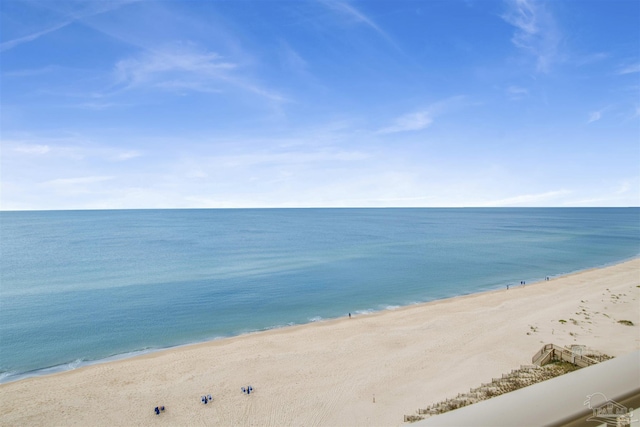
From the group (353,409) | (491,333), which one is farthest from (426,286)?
(353,409)

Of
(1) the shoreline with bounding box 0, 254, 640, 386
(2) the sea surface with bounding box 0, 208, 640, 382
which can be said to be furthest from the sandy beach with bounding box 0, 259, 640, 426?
(2) the sea surface with bounding box 0, 208, 640, 382

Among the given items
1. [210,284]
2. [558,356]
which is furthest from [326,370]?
[210,284]

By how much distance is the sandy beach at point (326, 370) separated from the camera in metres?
16.9

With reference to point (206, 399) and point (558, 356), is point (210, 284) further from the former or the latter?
point (558, 356)

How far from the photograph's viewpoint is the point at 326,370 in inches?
813

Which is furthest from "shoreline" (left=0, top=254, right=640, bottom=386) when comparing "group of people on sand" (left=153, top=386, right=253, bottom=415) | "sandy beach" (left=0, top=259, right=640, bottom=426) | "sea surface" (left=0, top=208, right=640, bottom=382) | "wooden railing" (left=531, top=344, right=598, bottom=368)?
"wooden railing" (left=531, top=344, right=598, bottom=368)

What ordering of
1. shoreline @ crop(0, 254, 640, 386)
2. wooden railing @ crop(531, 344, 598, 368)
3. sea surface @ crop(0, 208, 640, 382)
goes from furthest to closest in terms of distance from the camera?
sea surface @ crop(0, 208, 640, 382) < shoreline @ crop(0, 254, 640, 386) < wooden railing @ crop(531, 344, 598, 368)

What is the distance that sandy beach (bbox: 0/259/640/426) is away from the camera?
16.9 meters

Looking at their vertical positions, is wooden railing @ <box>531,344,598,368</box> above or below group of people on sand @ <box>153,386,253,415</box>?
above

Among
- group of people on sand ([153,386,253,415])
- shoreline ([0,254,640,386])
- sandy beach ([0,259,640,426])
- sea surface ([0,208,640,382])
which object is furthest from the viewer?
sea surface ([0,208,640,382])

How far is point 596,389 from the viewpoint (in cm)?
158

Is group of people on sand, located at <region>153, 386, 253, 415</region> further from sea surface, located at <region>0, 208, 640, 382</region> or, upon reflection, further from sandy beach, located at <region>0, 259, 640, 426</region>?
sea surface, located at <region>0, 208, 640, 382</region>

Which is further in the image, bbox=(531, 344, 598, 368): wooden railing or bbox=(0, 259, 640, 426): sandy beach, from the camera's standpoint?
bbox=(531, 344, 598, 368): wooden railing

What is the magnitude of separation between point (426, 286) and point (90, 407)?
33031 mm
